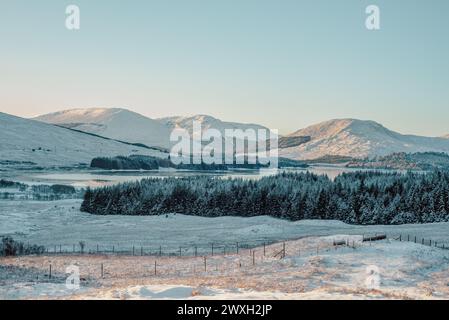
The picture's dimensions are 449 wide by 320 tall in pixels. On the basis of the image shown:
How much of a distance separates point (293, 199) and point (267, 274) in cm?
6892

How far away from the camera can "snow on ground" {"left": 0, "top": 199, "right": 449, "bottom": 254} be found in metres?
73.3

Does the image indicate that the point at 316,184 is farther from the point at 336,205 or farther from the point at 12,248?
the point at 12,248

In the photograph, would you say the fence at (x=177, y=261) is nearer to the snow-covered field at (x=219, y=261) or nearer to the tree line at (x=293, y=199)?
the snow-covered field at (x=219, y=261)

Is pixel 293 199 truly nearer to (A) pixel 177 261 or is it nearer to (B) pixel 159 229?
(B) pixel 159 229

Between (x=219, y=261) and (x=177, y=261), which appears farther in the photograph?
(x=177, y=261)

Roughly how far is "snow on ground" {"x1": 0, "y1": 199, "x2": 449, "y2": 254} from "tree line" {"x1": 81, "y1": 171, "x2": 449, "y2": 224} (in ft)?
18.3

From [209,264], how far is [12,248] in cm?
2818

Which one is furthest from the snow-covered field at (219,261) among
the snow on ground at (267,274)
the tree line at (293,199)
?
the tree line at (293,199)

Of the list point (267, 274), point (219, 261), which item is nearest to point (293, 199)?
point (219, 261)

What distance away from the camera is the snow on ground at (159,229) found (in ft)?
241

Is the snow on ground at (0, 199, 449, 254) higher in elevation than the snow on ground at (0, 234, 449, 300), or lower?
lower

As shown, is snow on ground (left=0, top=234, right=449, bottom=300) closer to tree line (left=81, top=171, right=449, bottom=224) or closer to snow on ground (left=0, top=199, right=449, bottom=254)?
snow on ground (left=0, top=199, right=449, bottom=254)

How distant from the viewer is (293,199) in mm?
106625

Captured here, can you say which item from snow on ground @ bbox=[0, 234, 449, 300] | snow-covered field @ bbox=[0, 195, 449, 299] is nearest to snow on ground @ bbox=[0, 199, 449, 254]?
snow-covered field @ bbox=[0, 195, 449, 299]
